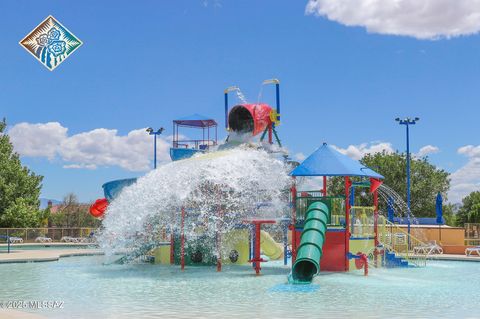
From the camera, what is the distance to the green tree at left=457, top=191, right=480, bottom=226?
62.7 metres

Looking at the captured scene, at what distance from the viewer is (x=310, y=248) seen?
1792 cm

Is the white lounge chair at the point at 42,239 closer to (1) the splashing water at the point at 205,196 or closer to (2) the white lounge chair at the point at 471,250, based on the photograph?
(1) the splashing water at the point at 205,196

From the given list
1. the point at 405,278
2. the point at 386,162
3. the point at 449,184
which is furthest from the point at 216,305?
the point at 449,184

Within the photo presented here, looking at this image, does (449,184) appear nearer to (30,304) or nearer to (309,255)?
(309,255)

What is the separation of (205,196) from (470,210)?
51.5m

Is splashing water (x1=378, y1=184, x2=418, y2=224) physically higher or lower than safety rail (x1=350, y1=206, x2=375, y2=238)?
higher

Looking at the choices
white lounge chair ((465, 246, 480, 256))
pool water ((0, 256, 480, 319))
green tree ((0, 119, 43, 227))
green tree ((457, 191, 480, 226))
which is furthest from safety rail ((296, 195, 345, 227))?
green tree ((457, 191, 480, 226))

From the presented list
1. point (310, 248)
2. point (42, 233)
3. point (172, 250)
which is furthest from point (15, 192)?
point (310, 248)

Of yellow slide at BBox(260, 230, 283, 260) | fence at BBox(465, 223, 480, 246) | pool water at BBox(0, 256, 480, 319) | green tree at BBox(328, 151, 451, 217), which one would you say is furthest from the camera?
green tree at BBox(328, 151, 451, 217)

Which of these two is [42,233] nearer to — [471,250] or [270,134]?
[270,134]

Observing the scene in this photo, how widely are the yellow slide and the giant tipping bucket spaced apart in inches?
163

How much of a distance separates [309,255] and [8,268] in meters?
11.1

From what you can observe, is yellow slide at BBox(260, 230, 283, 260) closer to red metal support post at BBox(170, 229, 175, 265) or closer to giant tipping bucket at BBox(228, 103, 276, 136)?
red metal support post at BBox(170, 229, 175, 265)

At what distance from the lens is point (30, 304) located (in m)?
12.6
